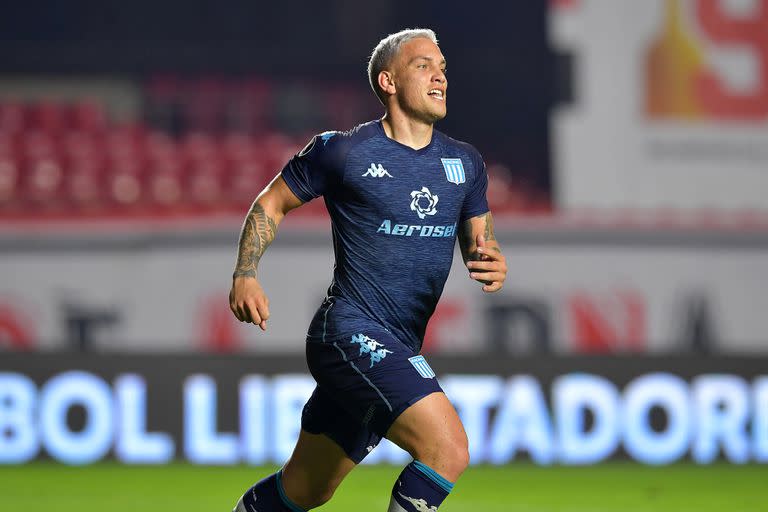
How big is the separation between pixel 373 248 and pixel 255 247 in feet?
1.32

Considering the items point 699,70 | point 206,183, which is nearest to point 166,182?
point 206,183

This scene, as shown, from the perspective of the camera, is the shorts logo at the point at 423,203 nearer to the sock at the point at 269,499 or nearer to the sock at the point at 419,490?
→ the sock at the point at 419,490

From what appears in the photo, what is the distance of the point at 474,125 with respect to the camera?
1892 centimetres

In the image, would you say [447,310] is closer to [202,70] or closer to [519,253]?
→ [519,253]

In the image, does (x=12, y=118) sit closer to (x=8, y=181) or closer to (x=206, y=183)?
(x=8, y=181)

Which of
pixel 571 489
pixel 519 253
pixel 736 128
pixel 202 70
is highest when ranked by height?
pixel 202 70

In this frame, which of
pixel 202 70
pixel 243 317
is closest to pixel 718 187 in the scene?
pixel 202 70

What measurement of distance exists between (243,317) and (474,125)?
1485 centimetres

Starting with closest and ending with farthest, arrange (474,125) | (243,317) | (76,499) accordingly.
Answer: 1. (243,317)
2. (76,499)
3. (474,125)

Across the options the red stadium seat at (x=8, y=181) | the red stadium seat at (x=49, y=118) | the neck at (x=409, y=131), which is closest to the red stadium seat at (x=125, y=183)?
the red stadium seat at (x=8, y=181)

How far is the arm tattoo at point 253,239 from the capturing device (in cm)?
450

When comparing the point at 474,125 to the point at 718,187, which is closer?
the point at 718,187

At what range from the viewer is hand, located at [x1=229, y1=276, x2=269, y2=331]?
168 inches

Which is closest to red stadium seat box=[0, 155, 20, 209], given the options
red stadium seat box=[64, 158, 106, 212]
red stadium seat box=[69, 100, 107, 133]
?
red stadium seat box=[64, 158, 106, 212]
